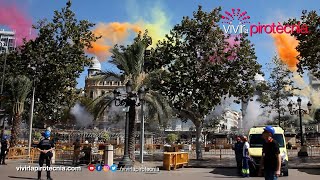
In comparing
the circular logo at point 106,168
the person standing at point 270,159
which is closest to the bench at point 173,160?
the circular logo at point 106,168

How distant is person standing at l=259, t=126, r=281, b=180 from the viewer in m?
7.11

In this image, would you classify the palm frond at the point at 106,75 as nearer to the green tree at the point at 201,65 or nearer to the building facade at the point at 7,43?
the green tree at the point at 201,65

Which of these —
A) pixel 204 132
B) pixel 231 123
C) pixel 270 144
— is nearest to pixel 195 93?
pixel 270 144

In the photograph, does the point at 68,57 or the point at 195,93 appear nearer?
the point at 195,93

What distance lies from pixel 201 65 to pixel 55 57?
12.9m

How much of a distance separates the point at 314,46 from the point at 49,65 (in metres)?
21.1

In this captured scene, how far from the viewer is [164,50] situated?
27.3m

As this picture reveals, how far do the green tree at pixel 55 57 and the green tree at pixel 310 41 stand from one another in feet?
57.2

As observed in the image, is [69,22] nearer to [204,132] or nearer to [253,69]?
[253,69]

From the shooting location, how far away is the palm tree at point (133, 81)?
19.7 metres

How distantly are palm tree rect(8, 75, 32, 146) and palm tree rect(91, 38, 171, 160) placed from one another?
9.65 m

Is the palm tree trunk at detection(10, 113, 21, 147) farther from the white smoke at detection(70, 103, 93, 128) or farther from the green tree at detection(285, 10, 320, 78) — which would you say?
the white smoke at detection(70, 103, 93, 128)

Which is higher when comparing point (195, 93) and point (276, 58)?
point (276, 58)

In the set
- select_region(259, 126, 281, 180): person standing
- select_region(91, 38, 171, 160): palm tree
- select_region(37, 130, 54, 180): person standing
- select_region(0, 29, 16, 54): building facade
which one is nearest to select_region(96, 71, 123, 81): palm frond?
select_region(91, 38, 171, 160): palm tree
